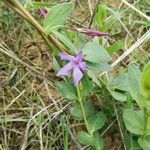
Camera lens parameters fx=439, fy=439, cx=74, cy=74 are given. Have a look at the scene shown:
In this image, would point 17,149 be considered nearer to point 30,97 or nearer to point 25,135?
point 25,135

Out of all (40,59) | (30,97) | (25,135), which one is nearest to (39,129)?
(25,135)

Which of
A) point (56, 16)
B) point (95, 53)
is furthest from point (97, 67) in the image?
point (56, 16)

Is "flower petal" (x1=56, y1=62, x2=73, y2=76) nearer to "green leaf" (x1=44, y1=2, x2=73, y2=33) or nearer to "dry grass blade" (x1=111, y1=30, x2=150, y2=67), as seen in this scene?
"green leaf" (x1=44, y1=2, x2=73, y2=33)

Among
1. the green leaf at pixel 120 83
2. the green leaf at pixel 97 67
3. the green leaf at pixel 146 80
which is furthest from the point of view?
the green leaf at pixel 120 83

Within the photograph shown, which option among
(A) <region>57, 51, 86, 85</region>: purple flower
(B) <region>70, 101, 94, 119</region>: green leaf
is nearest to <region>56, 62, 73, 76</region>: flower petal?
(A) <region>57, 51, 86, 85</region>: purple flower

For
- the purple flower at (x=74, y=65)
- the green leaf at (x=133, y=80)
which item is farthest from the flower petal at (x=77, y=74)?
the green leaf at (x=133, y=80)

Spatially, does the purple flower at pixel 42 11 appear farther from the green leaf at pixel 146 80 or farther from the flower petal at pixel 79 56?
the green leaf at pixel 146 80
